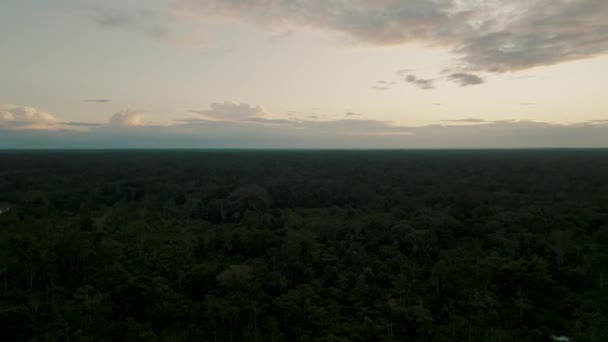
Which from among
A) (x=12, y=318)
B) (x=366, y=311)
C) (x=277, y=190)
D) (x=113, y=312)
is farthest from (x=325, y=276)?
(x=277, y=190)

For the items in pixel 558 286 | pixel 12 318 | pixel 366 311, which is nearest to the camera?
pixel 12 318

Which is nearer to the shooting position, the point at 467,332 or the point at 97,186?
the point at 467,332

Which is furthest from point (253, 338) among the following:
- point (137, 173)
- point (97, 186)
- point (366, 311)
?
point (137, 173)

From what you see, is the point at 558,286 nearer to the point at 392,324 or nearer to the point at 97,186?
the point at 392,324

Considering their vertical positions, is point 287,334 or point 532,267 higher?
point 532,267

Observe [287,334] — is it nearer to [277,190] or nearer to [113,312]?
[113,312]

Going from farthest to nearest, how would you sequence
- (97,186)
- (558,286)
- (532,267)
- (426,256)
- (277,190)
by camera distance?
(97,186) < (277,190) < (426,256) < (532,267) < (558,286)
